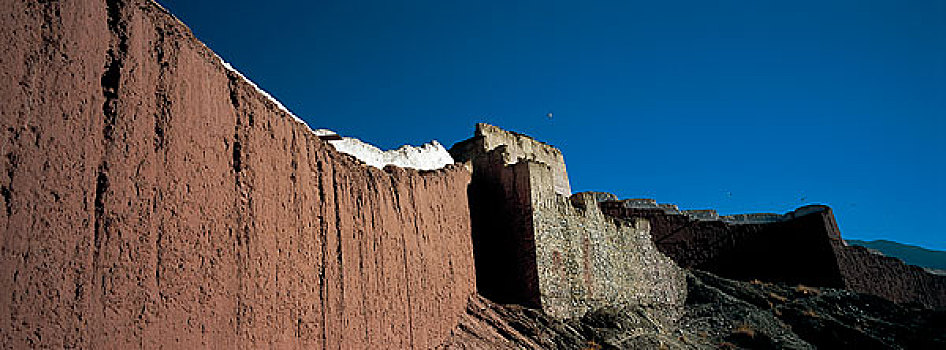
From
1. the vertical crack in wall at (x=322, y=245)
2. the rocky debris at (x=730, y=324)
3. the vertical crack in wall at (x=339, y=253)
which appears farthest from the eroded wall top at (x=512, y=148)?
the vertical crack in wall at (x=322, y=245)

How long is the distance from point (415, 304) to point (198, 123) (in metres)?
4.82

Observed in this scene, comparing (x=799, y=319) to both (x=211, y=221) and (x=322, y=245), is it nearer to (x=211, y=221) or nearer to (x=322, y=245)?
(x=322, y=245)

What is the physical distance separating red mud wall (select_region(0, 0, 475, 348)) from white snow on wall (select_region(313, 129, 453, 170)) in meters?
2.37

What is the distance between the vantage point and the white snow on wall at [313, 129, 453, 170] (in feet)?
35.3

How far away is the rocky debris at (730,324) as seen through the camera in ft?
40.5

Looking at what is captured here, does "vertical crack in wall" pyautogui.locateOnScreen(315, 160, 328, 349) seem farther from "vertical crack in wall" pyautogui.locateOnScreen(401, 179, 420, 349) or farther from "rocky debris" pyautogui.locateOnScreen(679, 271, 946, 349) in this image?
"rocky debris" pyautogui.locateOnScreen(679, 271, 946, 349)

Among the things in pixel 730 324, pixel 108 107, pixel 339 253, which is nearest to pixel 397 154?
pixel 339 253

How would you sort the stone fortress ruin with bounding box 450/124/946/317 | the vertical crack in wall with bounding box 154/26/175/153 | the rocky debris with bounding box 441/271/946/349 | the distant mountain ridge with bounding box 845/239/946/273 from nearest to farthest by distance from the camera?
the vertical crack in wall with bounding box 154/26/175/153 → the rocky debris with bounding box 441/271/946/349 → the stone fortress ruin with bounding box 450/124/946/317 → the distant mountain ridge with bounding box 845/239/946/273

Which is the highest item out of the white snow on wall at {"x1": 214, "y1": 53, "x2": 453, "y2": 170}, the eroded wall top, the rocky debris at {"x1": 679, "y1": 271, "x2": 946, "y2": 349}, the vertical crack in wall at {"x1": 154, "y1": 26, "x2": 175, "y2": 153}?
the eroded wall top

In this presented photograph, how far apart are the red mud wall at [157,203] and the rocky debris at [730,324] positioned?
12.9 ft

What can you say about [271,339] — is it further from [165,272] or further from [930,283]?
[930,283]

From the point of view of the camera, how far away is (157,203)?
488cm

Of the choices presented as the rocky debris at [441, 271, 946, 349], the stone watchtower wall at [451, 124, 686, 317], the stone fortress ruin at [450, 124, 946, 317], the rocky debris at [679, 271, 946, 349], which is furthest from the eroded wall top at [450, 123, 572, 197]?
the rocky debris at [679, 271, 946, 349]

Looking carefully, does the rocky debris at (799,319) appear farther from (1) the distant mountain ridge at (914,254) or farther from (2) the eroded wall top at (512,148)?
(1) the distant mountain ridge at (914,254)
